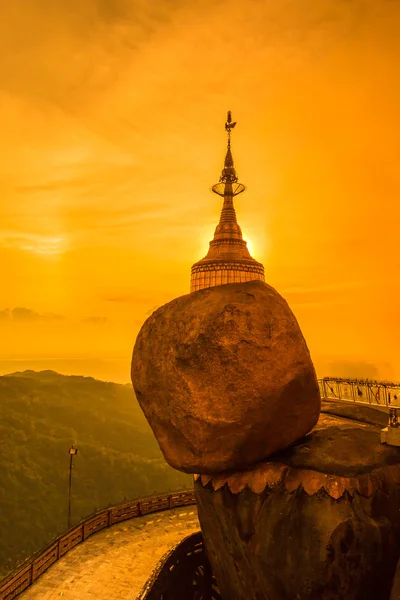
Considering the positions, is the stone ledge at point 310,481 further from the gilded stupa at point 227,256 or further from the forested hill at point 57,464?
the forested hill at point 57,464

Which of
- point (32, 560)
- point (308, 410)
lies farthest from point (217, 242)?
point (308, 410)

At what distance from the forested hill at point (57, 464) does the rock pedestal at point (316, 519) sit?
50.9 m

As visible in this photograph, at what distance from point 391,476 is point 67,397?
375 feet

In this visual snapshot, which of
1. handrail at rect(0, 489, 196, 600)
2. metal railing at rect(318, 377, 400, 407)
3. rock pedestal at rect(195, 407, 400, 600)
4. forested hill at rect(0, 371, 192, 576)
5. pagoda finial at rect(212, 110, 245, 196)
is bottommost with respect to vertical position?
forested hill at rect(0, 371, 192, 576)

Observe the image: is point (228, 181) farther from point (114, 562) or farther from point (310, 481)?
point (310, 481)

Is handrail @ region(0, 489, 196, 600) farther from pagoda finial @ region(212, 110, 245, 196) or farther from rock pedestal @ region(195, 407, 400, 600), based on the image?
pagoda finial @ region(212, 110, 245, 196)

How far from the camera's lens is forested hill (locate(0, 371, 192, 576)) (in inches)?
2232

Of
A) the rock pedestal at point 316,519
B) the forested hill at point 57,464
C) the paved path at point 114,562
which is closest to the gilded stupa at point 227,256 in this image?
the paved path at point 114,562

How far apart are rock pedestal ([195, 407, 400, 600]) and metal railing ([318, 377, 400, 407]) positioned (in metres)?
4.13

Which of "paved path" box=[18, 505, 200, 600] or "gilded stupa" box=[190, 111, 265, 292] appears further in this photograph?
"gilded stupa" box=[190, 111, 265, 292]

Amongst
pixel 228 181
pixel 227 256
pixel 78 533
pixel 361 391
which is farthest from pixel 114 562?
pixel 228 181

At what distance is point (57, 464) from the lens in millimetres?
69188

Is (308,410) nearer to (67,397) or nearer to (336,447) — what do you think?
(336,447)

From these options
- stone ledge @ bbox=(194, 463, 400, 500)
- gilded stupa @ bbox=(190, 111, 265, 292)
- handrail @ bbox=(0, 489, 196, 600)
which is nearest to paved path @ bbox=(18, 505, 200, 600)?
handrail @ bbox=(0, 489, 196, 600)
